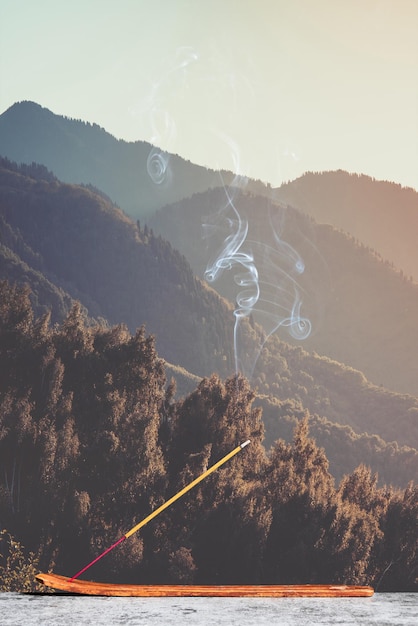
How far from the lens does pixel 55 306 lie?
12.6 m

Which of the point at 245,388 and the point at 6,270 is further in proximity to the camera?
the point at 6,270

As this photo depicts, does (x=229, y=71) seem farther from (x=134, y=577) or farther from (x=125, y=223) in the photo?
(x=125, y=223)

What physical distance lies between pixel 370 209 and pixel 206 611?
17792mm

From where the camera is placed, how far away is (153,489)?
9.37 meters

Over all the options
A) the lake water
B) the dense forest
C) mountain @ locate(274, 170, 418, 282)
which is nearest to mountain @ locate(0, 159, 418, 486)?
mountain @ locate(274, 170, 418, 282)

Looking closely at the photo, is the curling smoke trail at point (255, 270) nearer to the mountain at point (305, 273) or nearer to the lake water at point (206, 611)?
the mountain at point (305, 273)

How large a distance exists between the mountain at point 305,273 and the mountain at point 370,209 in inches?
16.3

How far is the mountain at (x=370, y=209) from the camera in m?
16.4

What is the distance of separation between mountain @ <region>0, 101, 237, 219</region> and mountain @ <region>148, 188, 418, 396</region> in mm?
660

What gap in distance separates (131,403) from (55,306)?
11.0 ft

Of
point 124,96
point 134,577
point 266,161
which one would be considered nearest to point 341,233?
point 266,161

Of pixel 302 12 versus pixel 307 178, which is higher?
pixel 302 12

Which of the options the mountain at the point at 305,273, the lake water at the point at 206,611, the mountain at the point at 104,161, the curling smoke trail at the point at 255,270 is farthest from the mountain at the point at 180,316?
the lake water at the point at 206,611

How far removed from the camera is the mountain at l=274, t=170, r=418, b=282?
16422mm
